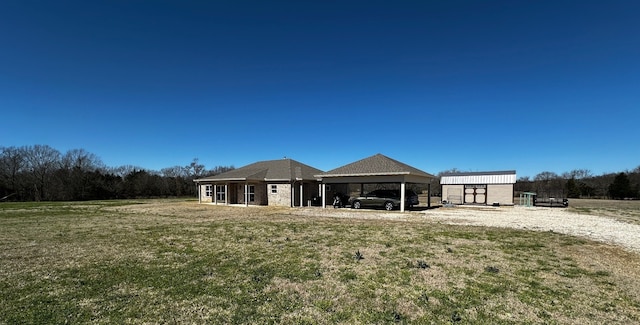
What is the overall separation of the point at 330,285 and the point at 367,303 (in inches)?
35.9

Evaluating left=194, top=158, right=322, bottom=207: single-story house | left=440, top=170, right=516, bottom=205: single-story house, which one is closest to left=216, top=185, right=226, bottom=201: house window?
left=194, top=158, right=322, bottom=207: single-story house

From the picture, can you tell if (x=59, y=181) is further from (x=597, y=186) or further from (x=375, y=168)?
(x=597, y=186)

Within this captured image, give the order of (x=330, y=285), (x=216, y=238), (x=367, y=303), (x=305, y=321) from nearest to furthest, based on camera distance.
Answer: (x=305, y=321) < (x=367, y=303) < (x=330, y=285) < (x=216, y=238)

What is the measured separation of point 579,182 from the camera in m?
50.6

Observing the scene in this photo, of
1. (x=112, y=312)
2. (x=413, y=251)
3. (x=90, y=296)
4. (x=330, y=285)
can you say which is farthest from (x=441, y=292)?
(x=90, y=296)

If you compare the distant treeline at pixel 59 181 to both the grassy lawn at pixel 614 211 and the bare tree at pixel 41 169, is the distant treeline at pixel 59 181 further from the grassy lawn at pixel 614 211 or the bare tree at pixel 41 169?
the grassy lawn at pixel 614 211

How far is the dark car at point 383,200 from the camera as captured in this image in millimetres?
20047

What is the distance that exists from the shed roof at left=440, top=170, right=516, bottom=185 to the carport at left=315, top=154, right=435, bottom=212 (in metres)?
8.56

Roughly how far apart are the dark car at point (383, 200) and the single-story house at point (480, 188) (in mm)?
8351

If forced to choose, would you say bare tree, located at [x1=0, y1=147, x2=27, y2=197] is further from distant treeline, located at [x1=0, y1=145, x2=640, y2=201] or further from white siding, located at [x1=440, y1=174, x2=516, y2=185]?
white siding, located at [x1=440, y1=174, x2=516, y2=185]

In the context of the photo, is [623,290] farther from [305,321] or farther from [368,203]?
[368,203]

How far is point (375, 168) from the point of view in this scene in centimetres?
2012

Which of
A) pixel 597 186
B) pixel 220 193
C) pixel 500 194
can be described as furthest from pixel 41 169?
pixel 597 186

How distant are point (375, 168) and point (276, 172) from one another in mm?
9757
